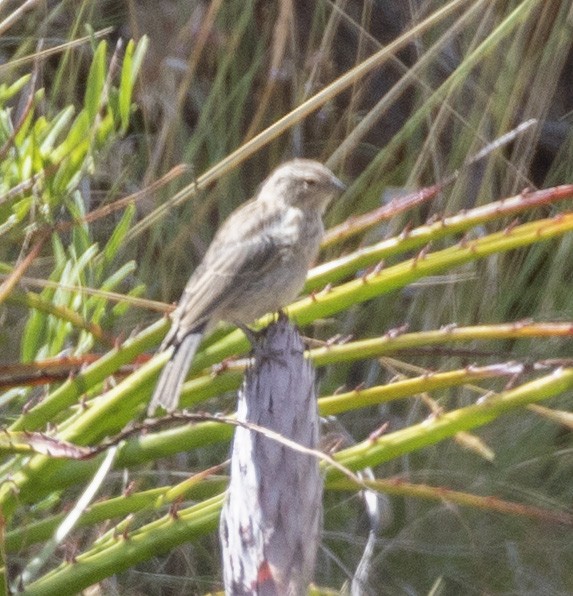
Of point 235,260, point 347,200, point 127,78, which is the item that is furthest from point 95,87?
point 347,200

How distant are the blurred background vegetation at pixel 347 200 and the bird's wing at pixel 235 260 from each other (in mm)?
145

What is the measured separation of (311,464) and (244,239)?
1473mm

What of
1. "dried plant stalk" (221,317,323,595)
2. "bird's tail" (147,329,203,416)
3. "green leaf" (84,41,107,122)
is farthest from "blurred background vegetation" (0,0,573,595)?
"dried plant stalk" (221,317,323,595)

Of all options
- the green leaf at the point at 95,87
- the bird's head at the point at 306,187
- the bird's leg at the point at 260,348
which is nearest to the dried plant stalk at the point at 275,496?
the bird's leg at the point at 260,348

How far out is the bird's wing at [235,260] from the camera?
3090mm

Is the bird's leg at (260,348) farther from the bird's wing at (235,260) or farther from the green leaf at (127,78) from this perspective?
the green leaf at (127,78)

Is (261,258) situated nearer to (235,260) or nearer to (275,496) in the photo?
(235,260)

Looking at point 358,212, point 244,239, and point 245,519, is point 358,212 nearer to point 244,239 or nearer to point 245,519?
point 244,239

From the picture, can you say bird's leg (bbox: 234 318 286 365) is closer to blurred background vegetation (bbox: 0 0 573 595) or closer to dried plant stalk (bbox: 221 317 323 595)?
dried plant stalk (bbox: 221 317 323 595)

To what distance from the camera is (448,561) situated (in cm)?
350

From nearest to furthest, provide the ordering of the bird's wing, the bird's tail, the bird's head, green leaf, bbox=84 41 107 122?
the bird's tail, green leaf, bbox=84 41 107 122, the bird's wing, the bird's head

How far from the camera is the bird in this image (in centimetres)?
301

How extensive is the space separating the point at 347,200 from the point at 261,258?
678 mm

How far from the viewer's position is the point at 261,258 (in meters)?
3.21
